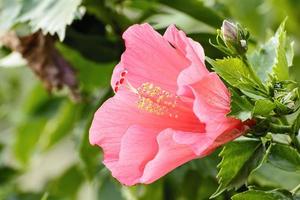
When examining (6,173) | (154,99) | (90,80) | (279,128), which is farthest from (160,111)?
(6,173)

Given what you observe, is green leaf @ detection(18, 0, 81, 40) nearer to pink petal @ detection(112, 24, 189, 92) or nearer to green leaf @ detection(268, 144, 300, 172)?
pink petal @ detection(112, 24, 189, 92)

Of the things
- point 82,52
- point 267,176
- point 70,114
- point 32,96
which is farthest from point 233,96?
point 32,96

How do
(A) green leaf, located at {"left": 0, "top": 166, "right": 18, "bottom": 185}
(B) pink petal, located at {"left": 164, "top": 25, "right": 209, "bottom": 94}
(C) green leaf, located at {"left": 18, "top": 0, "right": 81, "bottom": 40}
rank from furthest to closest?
1. (A) green leaf, located at {"left": 0, "top": 166, "right": 18, "bottom": 185}
2. (C) green leaf, located at {"left": 18, "top": 0, "right": 81, "bottom": 40}
3. (B) pink petal, located at {"left": 164, "top": 25, "right": 209, "bottom": 94}

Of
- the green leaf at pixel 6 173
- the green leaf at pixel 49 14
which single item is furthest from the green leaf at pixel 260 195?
the green leaf at pixel 6 173

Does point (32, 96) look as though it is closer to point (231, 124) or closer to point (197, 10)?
point (197, 10)

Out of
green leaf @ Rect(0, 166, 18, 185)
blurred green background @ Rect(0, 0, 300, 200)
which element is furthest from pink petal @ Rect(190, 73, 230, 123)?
green leaf @ Rect(0, 166, 18, 185)

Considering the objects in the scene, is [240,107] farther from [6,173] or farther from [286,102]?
[6,173]

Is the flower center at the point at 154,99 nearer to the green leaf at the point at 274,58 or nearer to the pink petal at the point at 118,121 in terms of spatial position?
the pink petal at the point at 118,121

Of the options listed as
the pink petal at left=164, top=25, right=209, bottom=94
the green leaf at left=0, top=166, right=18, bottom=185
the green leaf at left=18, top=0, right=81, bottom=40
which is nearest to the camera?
the pink petal at left=164, top=25, right=209, bottom=94
